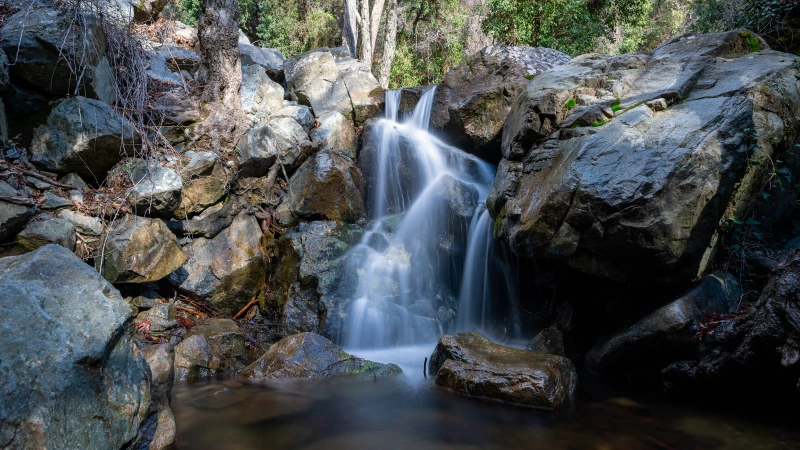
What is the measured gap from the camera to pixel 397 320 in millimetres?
6734

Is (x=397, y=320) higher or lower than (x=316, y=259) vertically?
lower

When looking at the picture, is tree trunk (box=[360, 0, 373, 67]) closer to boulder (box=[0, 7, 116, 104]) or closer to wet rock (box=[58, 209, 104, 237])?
boulder (box=[0, 7, 116, 104])

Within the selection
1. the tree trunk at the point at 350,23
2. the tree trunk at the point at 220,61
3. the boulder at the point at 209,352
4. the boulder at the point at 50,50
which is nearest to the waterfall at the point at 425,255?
the boulder at the point at 209,352

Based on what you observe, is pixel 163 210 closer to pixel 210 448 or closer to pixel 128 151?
pixel 128 151

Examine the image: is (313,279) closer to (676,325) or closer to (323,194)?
(323,194)

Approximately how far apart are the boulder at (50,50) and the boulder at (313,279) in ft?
10.9

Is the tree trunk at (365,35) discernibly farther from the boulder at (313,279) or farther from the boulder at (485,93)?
the boulder at (313,279)

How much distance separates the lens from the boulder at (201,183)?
22.0ft

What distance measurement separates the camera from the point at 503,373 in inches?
180

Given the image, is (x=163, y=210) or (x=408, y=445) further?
(x=163, y=210)

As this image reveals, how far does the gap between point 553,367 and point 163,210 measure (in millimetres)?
5242

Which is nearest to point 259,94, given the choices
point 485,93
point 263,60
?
point 263,60

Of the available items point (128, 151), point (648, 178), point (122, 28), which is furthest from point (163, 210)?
point (648, 178)

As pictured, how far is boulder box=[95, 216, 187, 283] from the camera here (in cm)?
550
